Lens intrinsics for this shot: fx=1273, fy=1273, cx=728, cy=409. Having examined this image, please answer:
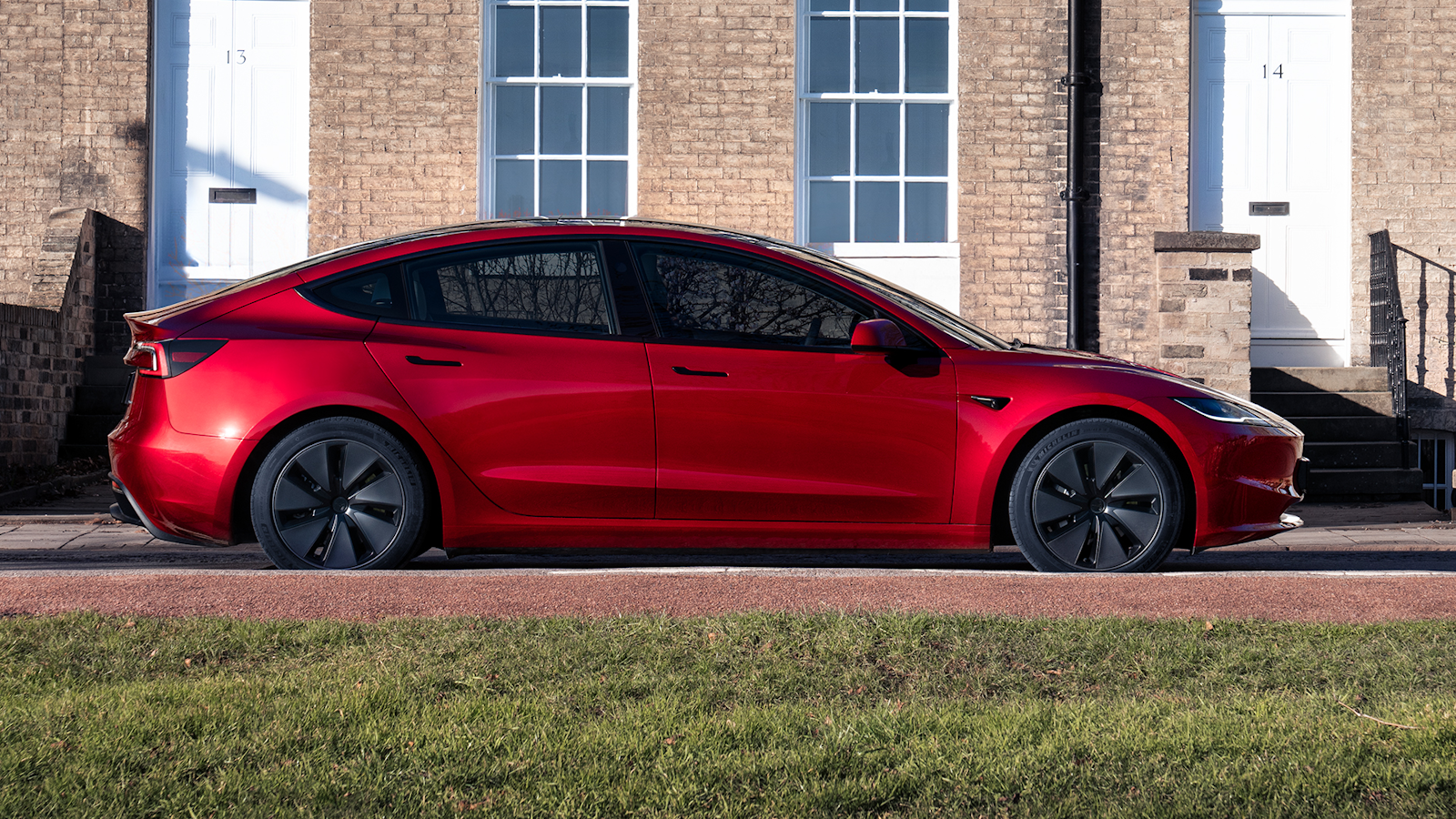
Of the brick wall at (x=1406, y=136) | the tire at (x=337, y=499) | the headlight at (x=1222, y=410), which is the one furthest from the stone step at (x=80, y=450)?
the brick wall at (x=1406, y=136)

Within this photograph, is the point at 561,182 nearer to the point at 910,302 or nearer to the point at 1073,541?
the point at 910,302

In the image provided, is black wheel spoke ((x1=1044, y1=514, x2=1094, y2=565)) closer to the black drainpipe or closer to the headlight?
the headlight

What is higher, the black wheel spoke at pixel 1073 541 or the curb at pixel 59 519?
the black wheel spoke at pixel 1073 541

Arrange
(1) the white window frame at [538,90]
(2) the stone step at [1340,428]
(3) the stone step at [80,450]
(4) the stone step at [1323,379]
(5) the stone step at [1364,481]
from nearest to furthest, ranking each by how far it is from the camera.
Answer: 1. (5) the stone step at [1364,481]
2. (2) the stone step at [1340,428]
3. (3) the stone step at [80,450]
4. (4) the stone step at [1323,379]
5. (1) the white window frame at [538,90]

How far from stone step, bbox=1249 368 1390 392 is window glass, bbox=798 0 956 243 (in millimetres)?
3205

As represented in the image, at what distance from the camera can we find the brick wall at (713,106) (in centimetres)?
1200

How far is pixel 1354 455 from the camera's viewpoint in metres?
10.7

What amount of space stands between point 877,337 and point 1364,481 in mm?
7066

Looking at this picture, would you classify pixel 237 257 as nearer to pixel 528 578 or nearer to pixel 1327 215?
pixel 528 578

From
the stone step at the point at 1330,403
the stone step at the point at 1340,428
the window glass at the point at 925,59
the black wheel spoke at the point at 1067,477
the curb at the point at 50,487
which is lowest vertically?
the curb at the point at 50,487

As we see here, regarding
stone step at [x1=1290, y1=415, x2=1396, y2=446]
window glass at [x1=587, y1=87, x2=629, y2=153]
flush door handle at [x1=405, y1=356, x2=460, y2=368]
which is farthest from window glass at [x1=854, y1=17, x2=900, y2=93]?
flush door handle at [x1=405, y1=356, x2=460, y2=368]

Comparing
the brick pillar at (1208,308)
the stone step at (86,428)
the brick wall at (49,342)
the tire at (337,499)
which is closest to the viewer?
the tire at (337,499)

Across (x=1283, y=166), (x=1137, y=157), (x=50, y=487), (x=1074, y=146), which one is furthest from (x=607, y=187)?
(x=1283, y=166)

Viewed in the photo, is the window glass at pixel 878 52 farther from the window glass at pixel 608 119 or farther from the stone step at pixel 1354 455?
the stone step at pixel 1354 455
